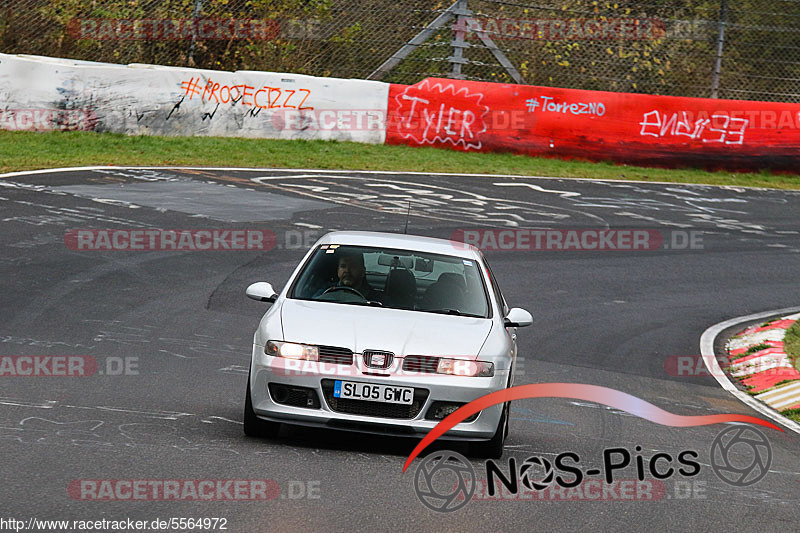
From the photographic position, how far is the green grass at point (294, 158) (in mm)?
22094

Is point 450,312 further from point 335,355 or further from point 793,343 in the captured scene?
point 793,343

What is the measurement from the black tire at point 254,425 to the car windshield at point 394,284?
1096mm

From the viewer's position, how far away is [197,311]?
1258 centimetres

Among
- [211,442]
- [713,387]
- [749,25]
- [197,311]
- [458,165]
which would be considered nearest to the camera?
[211,442]

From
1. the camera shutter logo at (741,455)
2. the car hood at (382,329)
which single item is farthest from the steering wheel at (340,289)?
the camera shutter logo at (741,455)

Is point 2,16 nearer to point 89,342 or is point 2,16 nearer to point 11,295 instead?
point 11,295

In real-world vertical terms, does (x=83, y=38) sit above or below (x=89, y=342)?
above

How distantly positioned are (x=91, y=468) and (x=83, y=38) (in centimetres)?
2316

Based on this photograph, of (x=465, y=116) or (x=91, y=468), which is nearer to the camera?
(x=91, y=468)

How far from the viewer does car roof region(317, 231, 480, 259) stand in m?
8.97

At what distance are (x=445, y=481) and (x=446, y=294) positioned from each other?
2005 millimetres

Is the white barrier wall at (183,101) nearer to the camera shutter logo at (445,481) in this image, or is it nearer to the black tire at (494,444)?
the black tire at (494,444)

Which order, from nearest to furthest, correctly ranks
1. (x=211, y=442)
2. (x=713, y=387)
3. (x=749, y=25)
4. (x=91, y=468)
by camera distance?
(x=91, y=468) < (x=211, y=442) < (x=713, y=387) < (x=749, y=25)

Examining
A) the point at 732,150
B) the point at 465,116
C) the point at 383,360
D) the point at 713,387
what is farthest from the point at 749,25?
the point at 383,360
